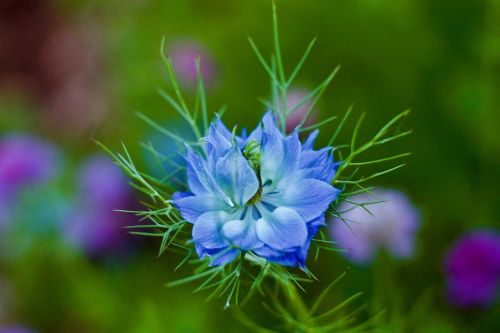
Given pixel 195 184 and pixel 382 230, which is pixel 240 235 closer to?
pixel 195 184

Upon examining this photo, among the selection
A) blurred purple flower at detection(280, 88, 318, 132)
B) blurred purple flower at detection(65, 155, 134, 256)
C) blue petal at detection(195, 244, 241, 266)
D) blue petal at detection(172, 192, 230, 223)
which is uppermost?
blue petal at detection(172, 192, 230, 223)

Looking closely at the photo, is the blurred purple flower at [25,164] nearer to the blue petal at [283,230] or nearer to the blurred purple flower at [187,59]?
the blurred purple flower at [187,59]

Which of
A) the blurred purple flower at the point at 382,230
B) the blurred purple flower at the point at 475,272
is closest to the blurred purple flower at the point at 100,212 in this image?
the blurred purple flower at the point at 382,230

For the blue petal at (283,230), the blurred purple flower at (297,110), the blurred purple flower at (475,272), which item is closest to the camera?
the blue petal at (283,230)

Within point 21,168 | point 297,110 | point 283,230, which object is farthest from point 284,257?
point 21,168

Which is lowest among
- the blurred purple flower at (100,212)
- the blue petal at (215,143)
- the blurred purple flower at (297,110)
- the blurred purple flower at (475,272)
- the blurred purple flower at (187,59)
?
the blurred purple flower at (100,212)

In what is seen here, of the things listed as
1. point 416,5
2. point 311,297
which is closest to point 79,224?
point 311,297

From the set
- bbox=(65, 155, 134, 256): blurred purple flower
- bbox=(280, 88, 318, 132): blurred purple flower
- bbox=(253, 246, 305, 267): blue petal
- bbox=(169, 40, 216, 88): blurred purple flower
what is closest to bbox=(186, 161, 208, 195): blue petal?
bbox=(253, 246, 305, 267): blue petal

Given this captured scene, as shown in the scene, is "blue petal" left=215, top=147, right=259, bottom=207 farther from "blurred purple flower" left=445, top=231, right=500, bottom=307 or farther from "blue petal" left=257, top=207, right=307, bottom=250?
"blurred purple flower" left=445, top=231, right=500, bottom=307
